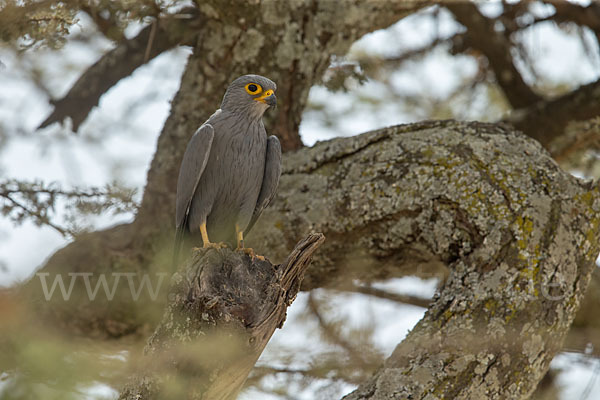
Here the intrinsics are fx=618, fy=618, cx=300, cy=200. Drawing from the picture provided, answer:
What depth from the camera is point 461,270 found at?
3287 millimetres

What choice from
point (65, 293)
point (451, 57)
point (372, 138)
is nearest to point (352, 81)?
point (372, 138)

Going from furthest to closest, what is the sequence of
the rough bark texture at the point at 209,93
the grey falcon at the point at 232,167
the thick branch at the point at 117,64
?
1. the thick branch at the point at 117,64
2. the rough bark texture at the point at 209,93
3. the grey falcon at the point at 232,167

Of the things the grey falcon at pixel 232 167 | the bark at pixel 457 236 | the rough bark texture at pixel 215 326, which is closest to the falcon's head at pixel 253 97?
the grey falcon at pixel 232 167

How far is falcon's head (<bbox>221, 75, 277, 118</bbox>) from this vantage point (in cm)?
358

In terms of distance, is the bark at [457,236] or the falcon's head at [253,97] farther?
the falcon's head at [253,97]

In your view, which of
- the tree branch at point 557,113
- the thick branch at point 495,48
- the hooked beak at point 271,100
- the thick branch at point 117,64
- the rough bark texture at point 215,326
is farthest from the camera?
the thick branch at point 495,48

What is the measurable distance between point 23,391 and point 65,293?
2951 mm

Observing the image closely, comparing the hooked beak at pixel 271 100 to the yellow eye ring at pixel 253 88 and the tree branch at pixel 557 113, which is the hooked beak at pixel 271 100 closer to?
the yellow eye ring at pixel 253 88

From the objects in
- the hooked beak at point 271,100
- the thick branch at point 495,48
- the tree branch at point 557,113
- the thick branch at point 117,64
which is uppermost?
the thick branch at point 495,48

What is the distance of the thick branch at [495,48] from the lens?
5383mm

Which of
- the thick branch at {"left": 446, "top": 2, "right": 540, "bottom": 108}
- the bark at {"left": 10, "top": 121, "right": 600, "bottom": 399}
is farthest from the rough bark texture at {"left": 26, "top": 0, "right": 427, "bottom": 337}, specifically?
the thick branch at {"left": 446, "top": 2, "right": 540, "bottom": 108}

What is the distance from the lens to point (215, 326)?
7.98 feet

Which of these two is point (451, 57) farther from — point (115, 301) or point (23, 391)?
point (23, 391)

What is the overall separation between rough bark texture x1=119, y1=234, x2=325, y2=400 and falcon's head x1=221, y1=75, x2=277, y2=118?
3.93 feet
